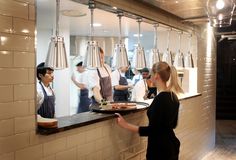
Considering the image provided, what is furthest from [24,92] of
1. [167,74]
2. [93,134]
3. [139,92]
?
[139,92]

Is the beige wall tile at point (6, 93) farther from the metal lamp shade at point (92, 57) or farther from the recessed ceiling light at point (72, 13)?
the recessed ceiling light at point (72, 13)

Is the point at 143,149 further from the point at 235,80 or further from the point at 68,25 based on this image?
the point at 235,80

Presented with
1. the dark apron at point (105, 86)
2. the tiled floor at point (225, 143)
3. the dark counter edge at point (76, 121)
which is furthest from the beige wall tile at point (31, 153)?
the tiled floor at point (225, 143)

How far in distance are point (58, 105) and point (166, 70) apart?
3669mm

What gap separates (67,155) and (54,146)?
16 centimetres

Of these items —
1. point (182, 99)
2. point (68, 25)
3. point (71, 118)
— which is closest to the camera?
point (71, 118)

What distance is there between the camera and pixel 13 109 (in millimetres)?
1714

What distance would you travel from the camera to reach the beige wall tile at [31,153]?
1751 millimetres

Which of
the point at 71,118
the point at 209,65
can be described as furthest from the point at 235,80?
the point at 71,118

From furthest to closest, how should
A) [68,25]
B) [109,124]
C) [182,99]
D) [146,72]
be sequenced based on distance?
[68,25], [146,72], [182,99], [109,124]

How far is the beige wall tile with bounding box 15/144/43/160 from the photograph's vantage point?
175cm

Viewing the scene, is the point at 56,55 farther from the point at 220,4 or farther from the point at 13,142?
the point at 220,4

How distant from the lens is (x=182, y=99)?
3957 millimetres

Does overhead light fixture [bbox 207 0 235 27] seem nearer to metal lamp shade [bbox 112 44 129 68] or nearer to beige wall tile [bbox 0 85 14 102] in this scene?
metal lamp shade [bbox 112 44 129 68]
